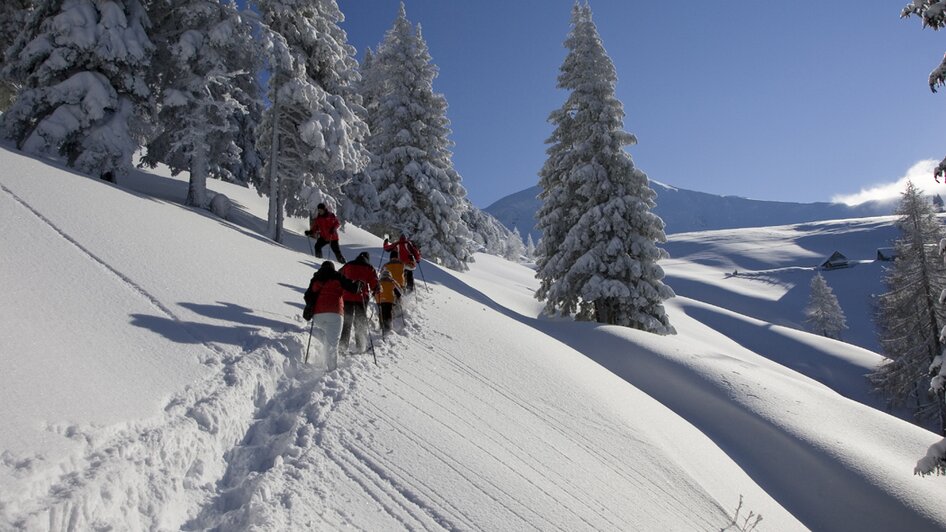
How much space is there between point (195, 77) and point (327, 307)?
40.9ft

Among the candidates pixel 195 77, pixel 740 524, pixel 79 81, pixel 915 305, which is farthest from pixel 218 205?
pixel 915 305

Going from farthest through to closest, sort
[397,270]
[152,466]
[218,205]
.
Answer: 1. [218,205]
2. [397,270]
3. [152,466]

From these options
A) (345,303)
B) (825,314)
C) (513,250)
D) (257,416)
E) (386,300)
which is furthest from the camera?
(513,250)

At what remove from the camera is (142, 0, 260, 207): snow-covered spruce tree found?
49.9 feet

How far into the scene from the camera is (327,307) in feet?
24.1

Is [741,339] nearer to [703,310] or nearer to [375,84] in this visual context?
[703,310]

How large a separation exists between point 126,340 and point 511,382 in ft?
19.1

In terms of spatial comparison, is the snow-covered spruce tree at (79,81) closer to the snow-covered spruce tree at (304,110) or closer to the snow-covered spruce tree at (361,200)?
the snow-covered spruce tree at (304,110)

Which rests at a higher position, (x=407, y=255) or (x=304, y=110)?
(x=304, y=110)

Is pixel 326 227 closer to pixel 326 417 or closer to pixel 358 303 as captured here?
pixel 358 303

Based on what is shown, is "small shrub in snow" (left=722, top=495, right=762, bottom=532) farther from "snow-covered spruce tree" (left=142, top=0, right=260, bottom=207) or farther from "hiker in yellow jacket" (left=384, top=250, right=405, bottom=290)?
"snow-covered spruce tree" (left=142, top=0, right=260, bottom=207)

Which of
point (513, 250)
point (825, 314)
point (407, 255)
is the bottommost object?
point (407, 255)

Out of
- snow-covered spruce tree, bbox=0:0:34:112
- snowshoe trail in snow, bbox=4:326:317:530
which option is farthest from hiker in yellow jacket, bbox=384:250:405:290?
snow-covered spruce tree, bbox=0:0:34:112

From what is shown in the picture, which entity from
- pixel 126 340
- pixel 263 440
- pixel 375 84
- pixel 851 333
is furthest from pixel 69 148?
pixel 851 333
